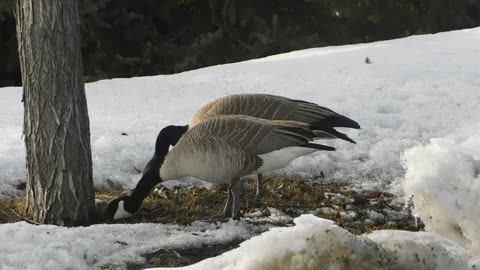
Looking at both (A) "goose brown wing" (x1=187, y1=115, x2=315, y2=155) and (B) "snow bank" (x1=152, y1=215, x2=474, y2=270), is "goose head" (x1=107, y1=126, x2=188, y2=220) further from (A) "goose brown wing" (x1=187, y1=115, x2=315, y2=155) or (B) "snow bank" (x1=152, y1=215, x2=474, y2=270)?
(B) "snow bank" (x1=152, y1=215, x2=474, y2=270)

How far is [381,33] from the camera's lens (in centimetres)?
1321

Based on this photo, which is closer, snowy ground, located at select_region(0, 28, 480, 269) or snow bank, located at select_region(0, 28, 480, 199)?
snowy ground, located at select_region(0, 28, 480, 269)

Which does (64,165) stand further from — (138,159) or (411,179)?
(411,179)

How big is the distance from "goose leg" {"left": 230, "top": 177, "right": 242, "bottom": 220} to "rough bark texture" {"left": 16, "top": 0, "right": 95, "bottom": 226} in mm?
952

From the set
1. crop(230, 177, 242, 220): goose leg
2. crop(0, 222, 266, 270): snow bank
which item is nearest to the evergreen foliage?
crop(230, 177, 242, 220): goose leg

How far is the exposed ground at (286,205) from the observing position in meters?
5.35

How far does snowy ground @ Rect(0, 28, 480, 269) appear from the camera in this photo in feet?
15.2

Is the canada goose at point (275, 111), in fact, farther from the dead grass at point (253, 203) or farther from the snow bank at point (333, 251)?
the snow bank at point (333, 251)

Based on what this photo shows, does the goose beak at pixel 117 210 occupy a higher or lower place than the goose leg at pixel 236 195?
lower

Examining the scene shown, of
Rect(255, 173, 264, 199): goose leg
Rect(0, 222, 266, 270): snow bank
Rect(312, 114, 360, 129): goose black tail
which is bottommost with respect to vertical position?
Rect(0, 222, 266, 270): snow bank

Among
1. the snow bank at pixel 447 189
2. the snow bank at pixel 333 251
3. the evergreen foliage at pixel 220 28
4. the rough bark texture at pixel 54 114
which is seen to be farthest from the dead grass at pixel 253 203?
the evergreen foliage at pixel 220 28

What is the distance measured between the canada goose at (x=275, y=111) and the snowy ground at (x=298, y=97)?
2.32 feet

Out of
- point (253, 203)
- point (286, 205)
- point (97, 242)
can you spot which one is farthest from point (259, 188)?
point (97, 242)

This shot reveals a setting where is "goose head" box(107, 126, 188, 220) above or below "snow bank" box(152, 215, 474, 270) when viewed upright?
below
